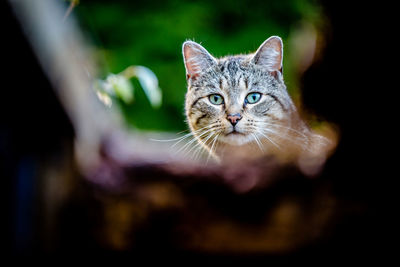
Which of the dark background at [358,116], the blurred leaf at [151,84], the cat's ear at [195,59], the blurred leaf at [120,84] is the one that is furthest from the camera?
the blurred leaf at [120,84]

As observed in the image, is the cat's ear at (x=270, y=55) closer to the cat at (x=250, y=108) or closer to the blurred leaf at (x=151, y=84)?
the cat at (x=250, y=108)

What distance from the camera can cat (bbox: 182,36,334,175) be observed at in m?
0.78

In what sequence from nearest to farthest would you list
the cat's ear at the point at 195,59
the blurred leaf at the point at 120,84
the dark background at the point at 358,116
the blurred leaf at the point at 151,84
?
the dark background at the point at 358,116
the cat's ear at the point at 195,59
the blurred leaf at the point at 151,84
the blurred leaf at the point at 120,84

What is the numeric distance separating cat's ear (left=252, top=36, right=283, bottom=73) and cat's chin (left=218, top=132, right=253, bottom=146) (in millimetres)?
154

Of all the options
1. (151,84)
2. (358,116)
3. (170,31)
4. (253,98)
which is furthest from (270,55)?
(170,31)

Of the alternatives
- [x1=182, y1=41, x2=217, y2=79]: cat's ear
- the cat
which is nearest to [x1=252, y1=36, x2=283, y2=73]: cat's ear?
the cat

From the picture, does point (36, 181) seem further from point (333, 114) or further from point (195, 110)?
point (333, 114)

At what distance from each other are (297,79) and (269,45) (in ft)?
0.30

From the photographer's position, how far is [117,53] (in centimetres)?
149

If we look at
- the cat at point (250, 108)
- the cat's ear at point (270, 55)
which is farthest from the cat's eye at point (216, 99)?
the cat's ear at point (270, 55)

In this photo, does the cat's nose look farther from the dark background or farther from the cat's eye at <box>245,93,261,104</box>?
the dark background

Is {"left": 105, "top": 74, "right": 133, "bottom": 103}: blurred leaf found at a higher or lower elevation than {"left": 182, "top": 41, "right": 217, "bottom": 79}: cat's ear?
higher

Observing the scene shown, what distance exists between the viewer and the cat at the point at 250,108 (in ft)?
2.55

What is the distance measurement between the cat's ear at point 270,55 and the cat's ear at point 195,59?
111mm
